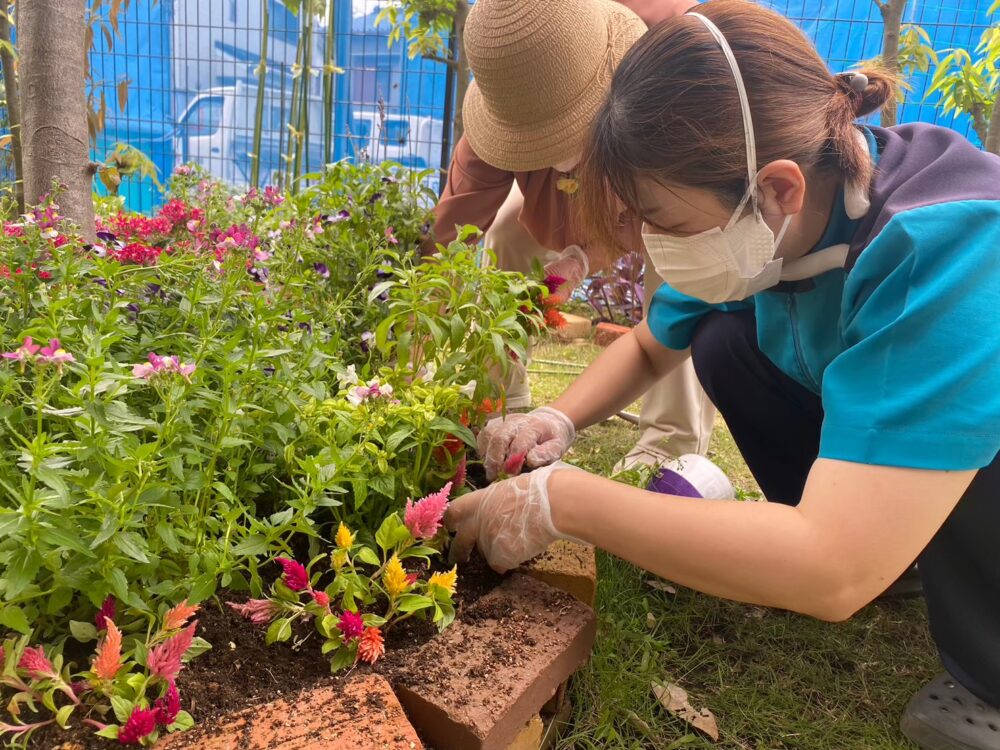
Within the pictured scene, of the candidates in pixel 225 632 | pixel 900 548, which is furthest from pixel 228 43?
pixel 900 548

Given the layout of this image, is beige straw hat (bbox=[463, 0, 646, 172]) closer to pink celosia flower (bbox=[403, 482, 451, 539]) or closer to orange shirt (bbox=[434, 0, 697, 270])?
orange shirt (bbox=[434, 0, 697, 270])

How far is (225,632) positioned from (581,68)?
1.46m

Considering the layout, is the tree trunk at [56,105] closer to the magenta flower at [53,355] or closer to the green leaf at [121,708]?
the magenta flower at [53,355]

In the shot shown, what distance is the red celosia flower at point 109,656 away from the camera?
1006mm

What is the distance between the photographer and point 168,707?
40.8 inches

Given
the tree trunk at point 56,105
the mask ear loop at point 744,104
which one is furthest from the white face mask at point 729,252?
the tree trunk at point 56,105

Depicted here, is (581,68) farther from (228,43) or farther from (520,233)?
(228,43)

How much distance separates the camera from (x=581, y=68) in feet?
6.21

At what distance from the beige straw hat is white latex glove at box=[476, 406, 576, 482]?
0.67 metres

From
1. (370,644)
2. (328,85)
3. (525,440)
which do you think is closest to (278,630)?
(370,644)

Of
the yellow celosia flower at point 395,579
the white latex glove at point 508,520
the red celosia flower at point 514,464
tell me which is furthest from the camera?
the red celosia flower at point 514,464

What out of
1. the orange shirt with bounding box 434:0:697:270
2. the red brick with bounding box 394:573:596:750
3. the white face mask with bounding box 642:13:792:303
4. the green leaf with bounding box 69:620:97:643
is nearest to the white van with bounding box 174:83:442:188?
the orange shirt with bounding box 434:0:697:270

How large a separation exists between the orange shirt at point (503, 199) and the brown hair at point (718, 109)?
984 mm

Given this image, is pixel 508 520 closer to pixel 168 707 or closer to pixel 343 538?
pixel 343 538
